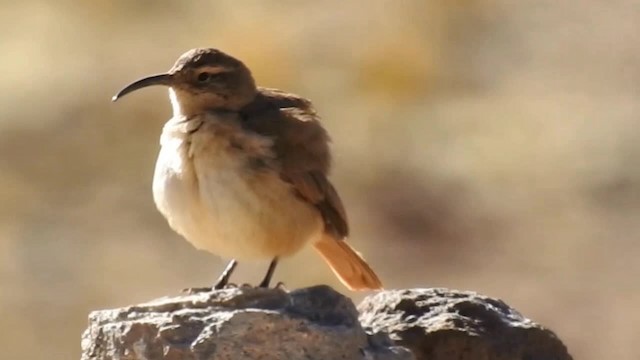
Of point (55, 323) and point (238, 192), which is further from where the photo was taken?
point (55, 323)

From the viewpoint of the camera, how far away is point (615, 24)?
25891 millimetres

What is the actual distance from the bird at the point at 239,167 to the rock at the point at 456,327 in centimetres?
58

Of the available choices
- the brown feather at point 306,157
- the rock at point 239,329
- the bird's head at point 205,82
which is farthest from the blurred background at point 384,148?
the rock at point 239,329

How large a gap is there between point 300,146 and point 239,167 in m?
0.56

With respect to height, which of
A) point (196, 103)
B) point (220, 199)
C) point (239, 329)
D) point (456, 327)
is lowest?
point (239, 329)

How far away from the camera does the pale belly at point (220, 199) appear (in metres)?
7.90

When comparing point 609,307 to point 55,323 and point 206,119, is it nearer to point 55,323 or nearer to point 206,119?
point 55,323

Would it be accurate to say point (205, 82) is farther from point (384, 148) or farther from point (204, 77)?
point (384, 148)

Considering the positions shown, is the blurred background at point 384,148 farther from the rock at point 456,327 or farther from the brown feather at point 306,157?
the rock at point 456,327

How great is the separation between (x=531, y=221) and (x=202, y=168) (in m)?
11.9

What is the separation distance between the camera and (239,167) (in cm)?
796

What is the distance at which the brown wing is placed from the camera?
327 inches

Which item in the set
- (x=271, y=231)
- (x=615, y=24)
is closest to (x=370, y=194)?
(x=615, y=24)

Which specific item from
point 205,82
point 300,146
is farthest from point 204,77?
point 300,146
